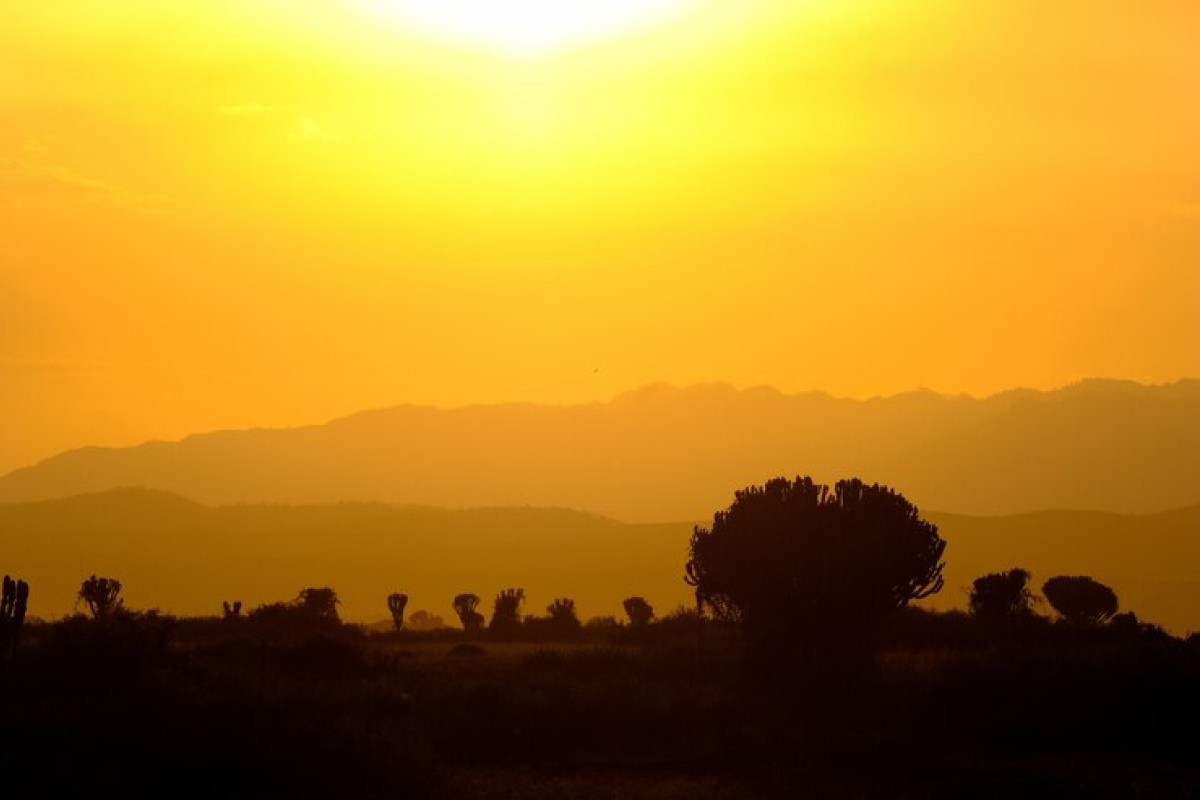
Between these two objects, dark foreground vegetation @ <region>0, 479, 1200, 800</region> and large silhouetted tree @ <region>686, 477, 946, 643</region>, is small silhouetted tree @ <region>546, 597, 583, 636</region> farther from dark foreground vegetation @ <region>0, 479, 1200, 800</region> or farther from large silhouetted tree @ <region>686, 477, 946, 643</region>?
large silhouetted tree @ <region>686, 477, 946, 643</region>

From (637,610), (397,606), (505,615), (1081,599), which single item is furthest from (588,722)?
(397,606)

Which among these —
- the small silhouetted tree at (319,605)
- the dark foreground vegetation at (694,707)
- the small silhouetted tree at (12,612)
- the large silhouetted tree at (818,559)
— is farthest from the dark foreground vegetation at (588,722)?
the small silhouetted tree at (319,605)

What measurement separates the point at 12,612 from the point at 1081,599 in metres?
45.4

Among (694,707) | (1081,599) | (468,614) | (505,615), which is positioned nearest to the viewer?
(694,707)

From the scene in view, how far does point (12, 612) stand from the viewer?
29562 millimetres

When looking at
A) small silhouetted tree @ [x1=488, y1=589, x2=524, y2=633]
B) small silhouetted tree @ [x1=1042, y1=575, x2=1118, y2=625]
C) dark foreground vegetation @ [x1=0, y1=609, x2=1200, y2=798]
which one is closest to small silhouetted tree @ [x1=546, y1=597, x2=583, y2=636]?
small silhouetted tree @ [x1=488, y1=589, x2=524, y2=633]

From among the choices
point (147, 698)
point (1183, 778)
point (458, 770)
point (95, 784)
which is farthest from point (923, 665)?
point (95, 784)

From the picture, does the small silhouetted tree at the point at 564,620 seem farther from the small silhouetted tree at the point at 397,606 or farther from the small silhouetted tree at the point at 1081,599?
the small silhouetted tree at the point at 1081,599

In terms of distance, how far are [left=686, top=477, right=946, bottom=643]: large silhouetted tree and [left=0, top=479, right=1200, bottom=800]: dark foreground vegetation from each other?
51mm

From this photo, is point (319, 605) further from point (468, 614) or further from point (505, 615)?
point (468, 614)

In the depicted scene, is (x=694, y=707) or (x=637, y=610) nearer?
(x=694, y=707)

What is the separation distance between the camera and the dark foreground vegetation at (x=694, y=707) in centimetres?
2159

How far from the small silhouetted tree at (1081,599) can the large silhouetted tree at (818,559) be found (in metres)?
30.0

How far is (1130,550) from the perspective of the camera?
199750 mm
